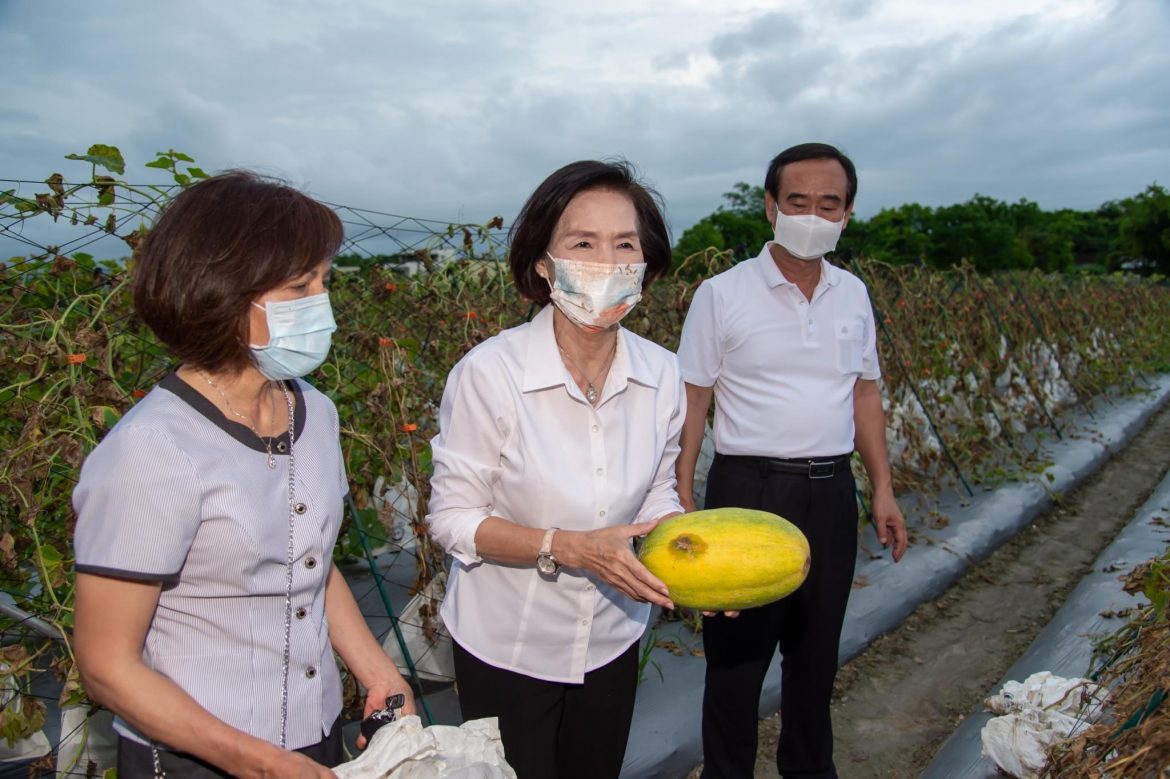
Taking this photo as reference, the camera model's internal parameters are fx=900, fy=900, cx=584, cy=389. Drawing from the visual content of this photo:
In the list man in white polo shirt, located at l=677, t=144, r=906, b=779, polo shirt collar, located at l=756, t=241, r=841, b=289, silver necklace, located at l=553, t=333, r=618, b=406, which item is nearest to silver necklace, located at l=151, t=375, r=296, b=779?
silver necklace, located at l=553, t=333, r=618, b=406

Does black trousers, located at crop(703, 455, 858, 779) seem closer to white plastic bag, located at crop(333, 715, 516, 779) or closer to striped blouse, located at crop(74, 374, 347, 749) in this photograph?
white plastic bag, located at crop(333, 715, 516, 779)

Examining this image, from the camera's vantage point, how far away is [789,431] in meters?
2.84

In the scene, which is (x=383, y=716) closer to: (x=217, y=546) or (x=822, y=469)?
(x=217, y=546)

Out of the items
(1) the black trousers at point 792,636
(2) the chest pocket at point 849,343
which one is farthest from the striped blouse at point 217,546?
(2) the chest pocket at point 849,343

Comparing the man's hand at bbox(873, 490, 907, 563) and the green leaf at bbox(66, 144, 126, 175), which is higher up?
the green leaf at bbox(66, 144, 126, 175)

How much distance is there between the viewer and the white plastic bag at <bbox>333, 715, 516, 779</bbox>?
1.46 meters

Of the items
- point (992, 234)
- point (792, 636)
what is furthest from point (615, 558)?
point (992, 234)

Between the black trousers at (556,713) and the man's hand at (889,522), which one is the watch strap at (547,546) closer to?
the black trousers at (556,713)

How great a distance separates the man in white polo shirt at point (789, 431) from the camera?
2.84 m

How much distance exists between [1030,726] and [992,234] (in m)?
66.1

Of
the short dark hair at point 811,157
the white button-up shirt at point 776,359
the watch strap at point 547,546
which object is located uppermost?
the short dark hair at point 811,157

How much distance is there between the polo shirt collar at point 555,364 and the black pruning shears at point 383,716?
0.69 metres

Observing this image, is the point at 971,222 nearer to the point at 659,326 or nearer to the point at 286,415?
the point at 659,326

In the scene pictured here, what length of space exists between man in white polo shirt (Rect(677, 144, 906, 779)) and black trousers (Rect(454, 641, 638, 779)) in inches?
29.1
